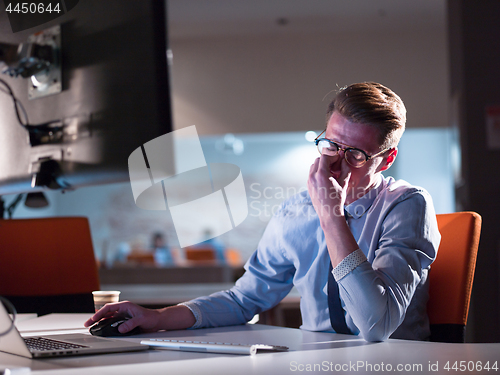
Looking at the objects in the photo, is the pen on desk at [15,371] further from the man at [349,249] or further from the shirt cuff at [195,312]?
the shirt cuff at [195,312]

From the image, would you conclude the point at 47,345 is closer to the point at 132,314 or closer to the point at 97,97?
the point at 132,314

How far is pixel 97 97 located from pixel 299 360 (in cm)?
61

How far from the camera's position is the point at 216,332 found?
1.06m

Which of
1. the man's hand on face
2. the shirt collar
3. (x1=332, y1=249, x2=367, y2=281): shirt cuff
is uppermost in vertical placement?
the man's hand on face

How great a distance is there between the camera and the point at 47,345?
2.65ft

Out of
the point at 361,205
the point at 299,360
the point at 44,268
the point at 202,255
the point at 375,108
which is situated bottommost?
the point at 202,255

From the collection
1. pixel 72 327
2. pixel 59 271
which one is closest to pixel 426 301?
pixel 72 327

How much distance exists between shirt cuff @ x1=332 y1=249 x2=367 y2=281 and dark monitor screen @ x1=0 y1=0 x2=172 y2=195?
16.8 inches

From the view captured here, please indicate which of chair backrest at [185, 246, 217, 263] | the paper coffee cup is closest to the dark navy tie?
the paper coffee cup

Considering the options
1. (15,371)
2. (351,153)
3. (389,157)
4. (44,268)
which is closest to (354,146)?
(351,153)

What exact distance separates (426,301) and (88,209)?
19.3 feet

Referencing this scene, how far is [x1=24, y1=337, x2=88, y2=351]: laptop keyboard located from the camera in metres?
0.78

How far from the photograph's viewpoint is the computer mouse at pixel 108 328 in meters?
0.98

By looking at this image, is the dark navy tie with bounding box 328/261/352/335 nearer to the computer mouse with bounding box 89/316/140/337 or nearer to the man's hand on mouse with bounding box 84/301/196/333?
the man's hand on mouse with bounding box 84/301/196/333
